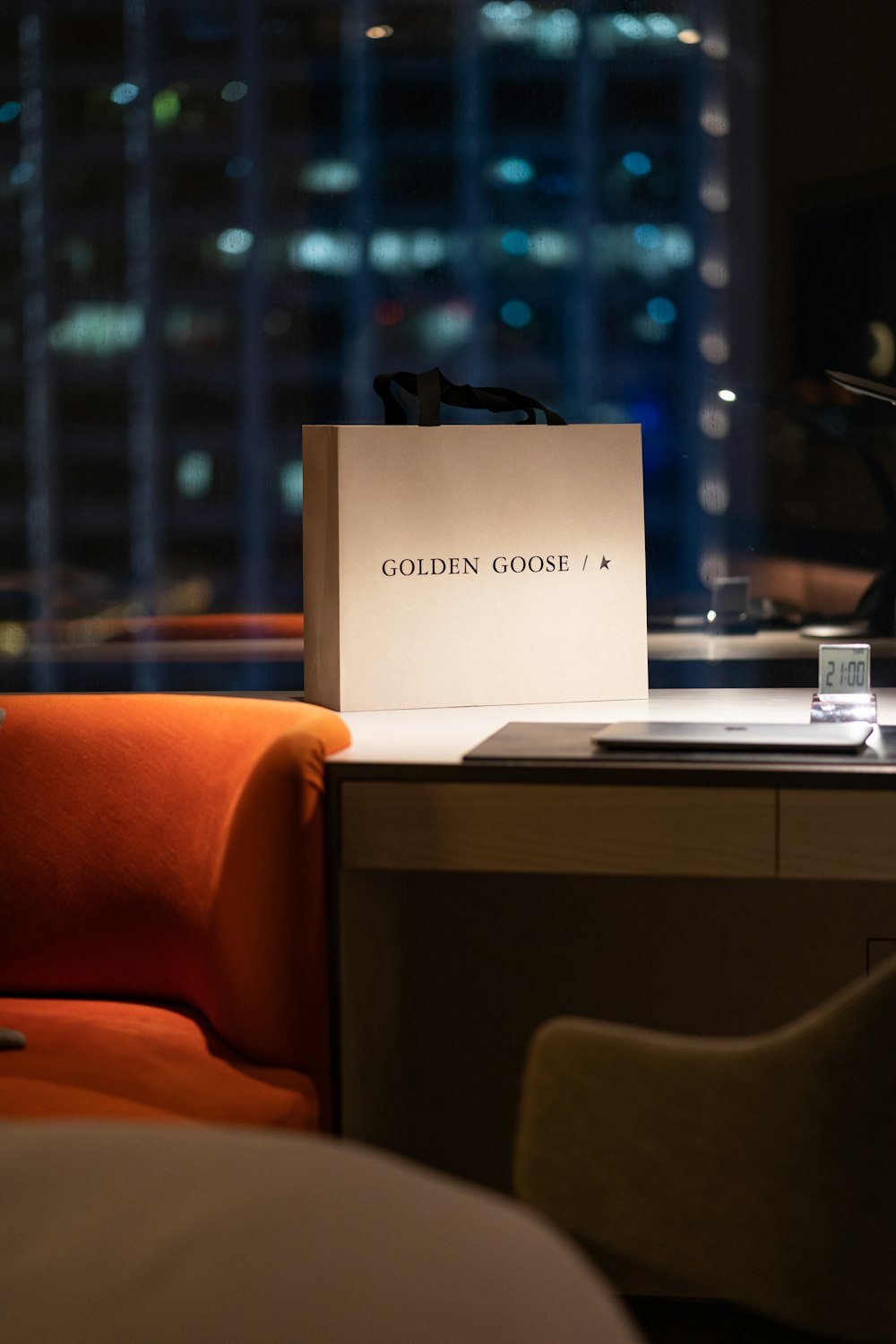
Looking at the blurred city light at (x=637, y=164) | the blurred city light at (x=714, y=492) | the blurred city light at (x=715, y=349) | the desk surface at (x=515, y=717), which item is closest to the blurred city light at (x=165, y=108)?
the blurred city light at (x=637, y=164)

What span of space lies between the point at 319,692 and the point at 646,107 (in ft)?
3.57

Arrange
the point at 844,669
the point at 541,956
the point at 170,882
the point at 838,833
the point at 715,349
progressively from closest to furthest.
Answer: the point at 838,833 < the point at 170,882 < the point at 844,669 < the point at 541,956 < the point at 715,349

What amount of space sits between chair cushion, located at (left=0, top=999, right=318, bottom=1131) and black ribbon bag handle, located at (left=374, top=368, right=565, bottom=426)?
779mm

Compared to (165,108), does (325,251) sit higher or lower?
lower

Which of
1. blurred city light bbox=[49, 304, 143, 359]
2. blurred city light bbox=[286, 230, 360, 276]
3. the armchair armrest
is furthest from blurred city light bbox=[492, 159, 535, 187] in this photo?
the armchair armrest

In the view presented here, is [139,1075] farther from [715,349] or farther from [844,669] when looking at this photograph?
[715,349]

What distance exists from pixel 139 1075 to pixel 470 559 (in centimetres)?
74

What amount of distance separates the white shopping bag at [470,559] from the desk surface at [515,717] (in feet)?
0.12

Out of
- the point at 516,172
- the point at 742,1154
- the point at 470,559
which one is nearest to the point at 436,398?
the point at 470,559

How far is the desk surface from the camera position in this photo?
4.83 feet

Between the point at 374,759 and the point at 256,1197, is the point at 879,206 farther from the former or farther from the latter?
the point at 256,1197

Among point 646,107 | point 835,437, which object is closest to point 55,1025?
point 835,437

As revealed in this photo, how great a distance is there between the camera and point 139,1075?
4.46ft

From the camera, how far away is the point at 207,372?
237cm
